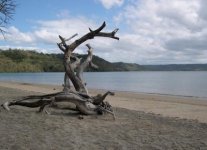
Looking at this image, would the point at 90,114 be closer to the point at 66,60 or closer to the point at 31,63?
the point at 66,60

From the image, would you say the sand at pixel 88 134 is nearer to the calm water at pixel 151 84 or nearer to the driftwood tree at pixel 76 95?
the driftwood tree at pixel 76 95

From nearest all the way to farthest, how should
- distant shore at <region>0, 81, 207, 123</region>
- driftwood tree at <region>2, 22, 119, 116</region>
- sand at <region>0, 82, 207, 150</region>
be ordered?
1. sand at <region>0, 82, 207, 150</region>
2. driftwood tree at <region>2, 22, 119, 116</region>
3. distant shore at <region>0, 81, 207, 123</region>

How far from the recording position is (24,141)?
7.03 m

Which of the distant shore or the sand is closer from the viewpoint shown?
the sand

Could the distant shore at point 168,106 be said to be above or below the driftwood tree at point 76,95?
below

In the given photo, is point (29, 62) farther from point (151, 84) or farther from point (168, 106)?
point (168, 106)

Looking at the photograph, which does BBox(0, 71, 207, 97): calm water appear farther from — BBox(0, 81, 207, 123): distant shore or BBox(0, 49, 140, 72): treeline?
BBox(0, 49, 140, 72): treeline

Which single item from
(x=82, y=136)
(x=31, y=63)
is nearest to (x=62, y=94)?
(x=82, y=136)

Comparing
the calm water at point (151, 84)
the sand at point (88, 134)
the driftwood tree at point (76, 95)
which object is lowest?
the calm water at point (151, 84)

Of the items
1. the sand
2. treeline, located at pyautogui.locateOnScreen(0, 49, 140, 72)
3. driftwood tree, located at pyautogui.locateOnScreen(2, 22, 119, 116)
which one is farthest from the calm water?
treeline, located at pyautogui.locateOnScreen(0, 49, 140, 72)

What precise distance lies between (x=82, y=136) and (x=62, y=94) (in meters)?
3.28

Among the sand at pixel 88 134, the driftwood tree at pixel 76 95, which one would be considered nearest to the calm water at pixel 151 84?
the driftwood tree at pixel 76 95

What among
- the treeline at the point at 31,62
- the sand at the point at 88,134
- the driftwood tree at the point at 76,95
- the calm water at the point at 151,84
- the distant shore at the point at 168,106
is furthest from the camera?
the treeline at the point at 31,62

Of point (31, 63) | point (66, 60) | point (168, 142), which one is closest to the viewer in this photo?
point (168, 142)
